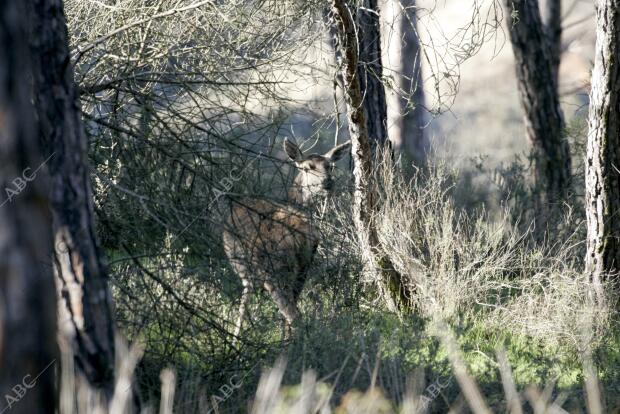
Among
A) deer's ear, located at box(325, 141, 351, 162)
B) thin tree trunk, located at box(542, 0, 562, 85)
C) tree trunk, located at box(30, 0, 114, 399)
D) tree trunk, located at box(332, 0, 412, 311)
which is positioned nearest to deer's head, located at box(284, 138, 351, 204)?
deer's ear, located at box(325, 141, 351, 162)

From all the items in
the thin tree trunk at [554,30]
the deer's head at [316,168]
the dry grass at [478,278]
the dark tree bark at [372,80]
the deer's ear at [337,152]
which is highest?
the thin tree trunk at [554,30]

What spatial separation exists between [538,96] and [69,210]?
1167cm

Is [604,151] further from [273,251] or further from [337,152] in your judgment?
[273,251]

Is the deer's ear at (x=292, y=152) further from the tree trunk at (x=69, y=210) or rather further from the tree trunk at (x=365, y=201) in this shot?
the tree trunk at (x=69, y=210)

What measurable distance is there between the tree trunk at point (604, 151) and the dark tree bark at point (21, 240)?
656cm

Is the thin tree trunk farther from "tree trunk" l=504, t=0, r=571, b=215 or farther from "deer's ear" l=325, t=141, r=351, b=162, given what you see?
"deer's ear" l=325, t=141, r=351, b=162

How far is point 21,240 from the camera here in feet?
16.2

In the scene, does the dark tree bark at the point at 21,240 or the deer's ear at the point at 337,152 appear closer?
the dark tree bark at the point at 21,240

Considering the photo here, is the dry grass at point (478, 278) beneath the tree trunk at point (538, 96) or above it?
beneath

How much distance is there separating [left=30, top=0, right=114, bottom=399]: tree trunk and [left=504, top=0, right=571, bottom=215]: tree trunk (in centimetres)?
1075

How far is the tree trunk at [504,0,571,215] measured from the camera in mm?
14984

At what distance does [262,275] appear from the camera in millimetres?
7992

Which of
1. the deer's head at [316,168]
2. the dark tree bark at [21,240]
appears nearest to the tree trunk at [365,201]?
the deer's head at [316,168]

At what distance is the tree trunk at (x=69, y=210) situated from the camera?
509 cm
